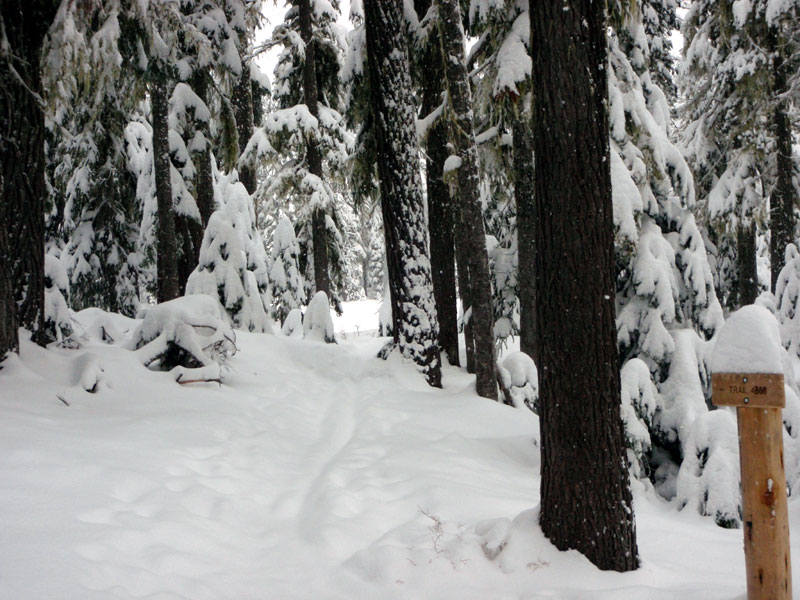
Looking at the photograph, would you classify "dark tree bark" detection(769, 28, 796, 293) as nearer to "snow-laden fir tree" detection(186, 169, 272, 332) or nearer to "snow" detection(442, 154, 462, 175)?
"snow" detection(442, 154, 462, 175)

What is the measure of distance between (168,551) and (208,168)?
38.6 feet

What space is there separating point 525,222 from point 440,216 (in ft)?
5.12

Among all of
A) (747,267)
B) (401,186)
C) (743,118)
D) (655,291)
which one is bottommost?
(655,291)

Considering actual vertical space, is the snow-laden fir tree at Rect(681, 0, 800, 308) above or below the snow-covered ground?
above

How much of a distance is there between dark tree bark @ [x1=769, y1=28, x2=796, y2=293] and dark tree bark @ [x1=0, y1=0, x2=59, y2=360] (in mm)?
14096

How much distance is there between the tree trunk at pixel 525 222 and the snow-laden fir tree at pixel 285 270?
44.3ft

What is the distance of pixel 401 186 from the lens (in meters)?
8.72

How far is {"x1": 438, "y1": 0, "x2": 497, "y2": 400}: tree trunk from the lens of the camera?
8.02 m

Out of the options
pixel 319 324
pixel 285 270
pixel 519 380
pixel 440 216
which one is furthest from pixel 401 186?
pixel 285 270

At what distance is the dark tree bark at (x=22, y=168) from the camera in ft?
19.3

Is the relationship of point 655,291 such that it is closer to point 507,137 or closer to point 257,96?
point 507,137

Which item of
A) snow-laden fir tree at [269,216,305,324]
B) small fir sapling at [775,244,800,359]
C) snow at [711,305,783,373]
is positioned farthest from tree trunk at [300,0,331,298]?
snow at [711,305,783,373]

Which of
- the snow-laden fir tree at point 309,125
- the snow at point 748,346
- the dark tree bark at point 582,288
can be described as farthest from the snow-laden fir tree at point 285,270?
the snow at point 748,346

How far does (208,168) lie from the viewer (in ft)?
45.2
